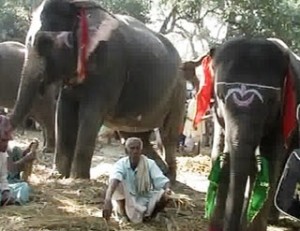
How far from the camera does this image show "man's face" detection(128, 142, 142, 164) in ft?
19.3

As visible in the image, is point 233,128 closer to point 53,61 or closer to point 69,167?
point 53,61

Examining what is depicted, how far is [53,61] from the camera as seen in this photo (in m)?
7.14

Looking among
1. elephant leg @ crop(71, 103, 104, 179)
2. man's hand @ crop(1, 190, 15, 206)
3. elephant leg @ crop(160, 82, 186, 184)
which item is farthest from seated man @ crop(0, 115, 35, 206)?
elephant leg @ crop(160, 82, 186, 184)

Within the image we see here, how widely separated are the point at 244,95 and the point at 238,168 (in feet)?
1.70

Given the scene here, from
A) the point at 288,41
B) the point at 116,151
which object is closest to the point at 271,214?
the point at 116,151

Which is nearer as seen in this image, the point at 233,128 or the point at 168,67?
the point at 233,128

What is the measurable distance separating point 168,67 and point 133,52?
1.01 meters

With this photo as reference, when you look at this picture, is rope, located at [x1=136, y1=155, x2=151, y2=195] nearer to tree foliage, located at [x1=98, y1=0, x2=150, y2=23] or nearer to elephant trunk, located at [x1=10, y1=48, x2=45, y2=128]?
elephant trunk, located at [x1=10, y1=48, x2=45, y2=128]

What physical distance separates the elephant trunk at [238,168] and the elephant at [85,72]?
2.48 metres

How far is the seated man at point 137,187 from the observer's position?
5.91 metres

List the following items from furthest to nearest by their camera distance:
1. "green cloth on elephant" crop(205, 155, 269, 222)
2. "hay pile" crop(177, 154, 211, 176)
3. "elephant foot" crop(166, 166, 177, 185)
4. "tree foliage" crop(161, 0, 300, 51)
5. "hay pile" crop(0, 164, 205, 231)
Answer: "tree foliage" crop(161, 0, 300, 51), "hay pile" crop(177, 154, 211, 176), "elephant foot" crop(166, 166, 177, 185), "hay pile" crop(0, 164, 205, 231), "green cloth on elephant" crop(205, 155, 269, 222)

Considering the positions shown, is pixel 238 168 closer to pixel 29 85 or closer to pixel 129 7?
pixel 29 85

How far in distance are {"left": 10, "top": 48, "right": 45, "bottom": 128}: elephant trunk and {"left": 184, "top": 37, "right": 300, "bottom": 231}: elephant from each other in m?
2.00

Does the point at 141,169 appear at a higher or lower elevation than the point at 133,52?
lower
